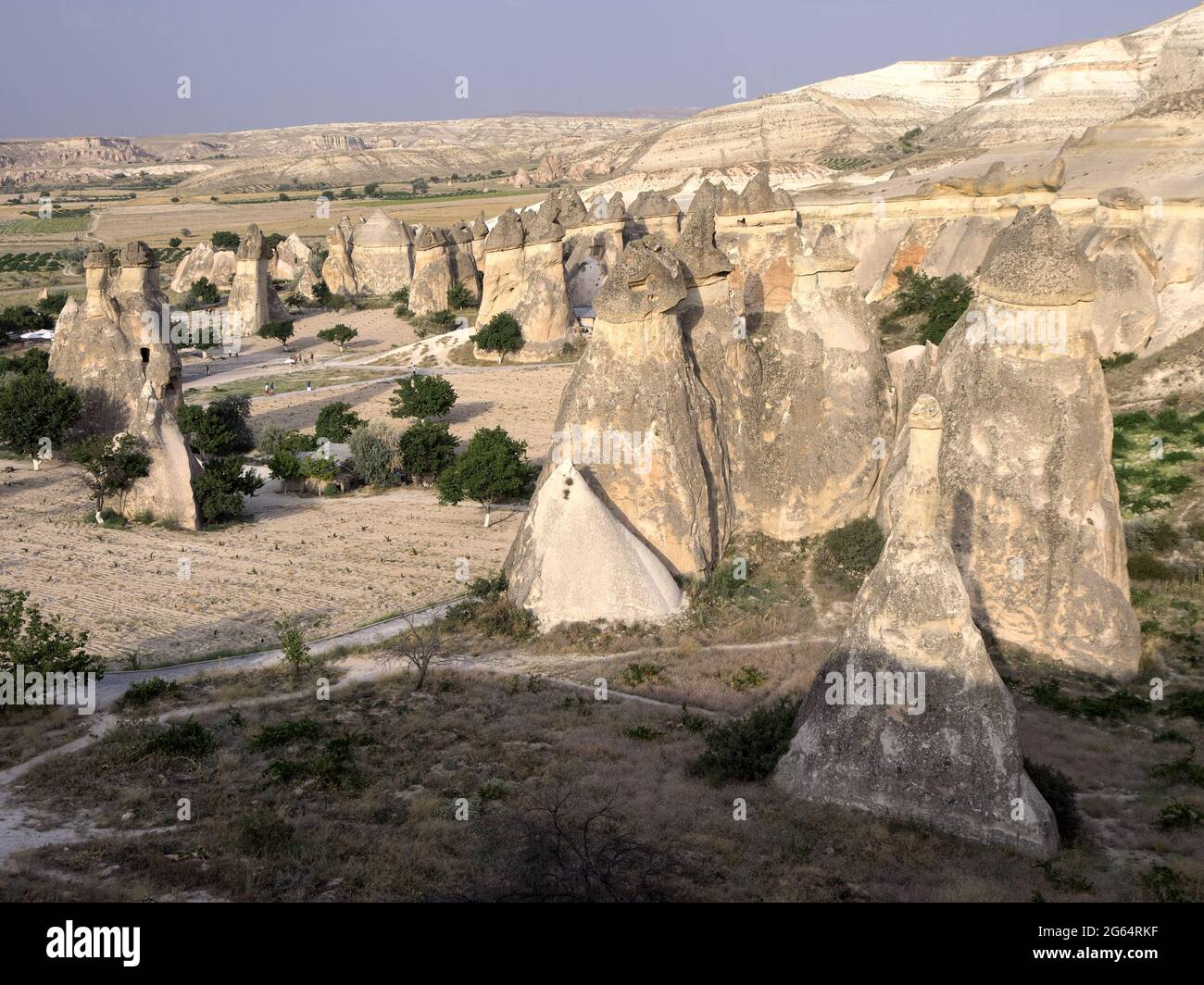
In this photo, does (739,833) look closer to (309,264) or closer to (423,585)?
(423,585)

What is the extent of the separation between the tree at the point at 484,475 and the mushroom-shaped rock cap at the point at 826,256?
7.07 meters

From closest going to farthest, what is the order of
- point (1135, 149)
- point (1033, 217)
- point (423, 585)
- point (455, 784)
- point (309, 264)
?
point (455, 784) < point (1033, 217) < point (423, 585) < point (1135, 149) < point (309, 264)

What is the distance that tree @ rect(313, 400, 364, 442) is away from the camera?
984 inches

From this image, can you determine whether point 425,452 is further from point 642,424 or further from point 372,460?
point 642,424

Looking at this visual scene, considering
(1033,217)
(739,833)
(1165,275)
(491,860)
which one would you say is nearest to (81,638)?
(491,860)

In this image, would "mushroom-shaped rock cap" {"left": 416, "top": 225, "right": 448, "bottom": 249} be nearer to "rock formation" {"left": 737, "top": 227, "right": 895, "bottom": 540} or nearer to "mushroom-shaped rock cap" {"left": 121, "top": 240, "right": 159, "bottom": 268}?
"mushroom-shaped rock cap" {"left": 121, "top": 240, "right": 159, "bottom": 268}

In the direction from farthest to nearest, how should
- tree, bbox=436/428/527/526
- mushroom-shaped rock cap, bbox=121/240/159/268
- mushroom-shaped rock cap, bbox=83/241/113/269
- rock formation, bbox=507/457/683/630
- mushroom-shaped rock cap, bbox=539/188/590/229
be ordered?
mushroom-shaped rock cap, bbox=539/188/590/229 < mushroom-shaped rock cap, bbox=121/240/159/268 < mushroom-shaped rock cap, bbox=83/241/113/269 < tree, bbox=436/428/527/526 < rock formation, bbox=507/457/683/630

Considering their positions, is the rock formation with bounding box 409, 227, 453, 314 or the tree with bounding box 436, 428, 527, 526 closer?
the tree with bounding box 436, 428, 527, 526

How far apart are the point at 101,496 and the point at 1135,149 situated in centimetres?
3391

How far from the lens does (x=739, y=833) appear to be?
8516 mm

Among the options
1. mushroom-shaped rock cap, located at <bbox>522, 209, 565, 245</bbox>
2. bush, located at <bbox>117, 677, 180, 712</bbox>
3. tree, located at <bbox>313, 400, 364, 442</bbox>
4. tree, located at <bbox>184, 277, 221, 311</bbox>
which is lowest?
bush, located at <bbox>117, 677, 180, 712</bbox>

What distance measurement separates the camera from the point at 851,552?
1546 centimetres

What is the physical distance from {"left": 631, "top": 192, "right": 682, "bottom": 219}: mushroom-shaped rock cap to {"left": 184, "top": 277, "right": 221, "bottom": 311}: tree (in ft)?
63.6

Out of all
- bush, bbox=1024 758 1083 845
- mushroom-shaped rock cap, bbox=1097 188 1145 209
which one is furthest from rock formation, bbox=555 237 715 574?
mushroom-shaped rock cap, bbox=1097 188 1145 209
